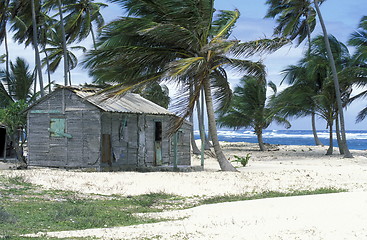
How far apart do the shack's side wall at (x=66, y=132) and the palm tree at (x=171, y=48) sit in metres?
1.46

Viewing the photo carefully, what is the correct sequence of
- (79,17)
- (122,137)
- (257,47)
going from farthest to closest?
(79,17) → (122,137) → (257,47)

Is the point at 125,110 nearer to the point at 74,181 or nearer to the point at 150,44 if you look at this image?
the point at 150,44

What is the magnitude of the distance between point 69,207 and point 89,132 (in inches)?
298

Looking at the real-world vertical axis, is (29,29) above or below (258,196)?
above

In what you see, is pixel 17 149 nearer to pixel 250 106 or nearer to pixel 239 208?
pixel 239 208

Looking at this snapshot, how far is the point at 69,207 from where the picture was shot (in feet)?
33.4

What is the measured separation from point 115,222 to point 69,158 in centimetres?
947

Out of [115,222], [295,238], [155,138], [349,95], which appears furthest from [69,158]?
[349,95]

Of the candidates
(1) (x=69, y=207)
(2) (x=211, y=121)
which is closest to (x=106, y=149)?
(2) (x=211, y=121)

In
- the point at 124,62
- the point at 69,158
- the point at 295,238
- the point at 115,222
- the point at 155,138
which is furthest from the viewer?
the point at 155,138

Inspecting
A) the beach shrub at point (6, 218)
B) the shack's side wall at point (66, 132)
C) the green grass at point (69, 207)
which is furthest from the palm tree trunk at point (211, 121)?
the beach shrub at point (6, 218)

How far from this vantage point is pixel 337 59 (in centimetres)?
2802

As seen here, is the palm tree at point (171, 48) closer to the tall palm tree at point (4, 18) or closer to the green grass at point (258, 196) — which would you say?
the green grass at point (258, 196)

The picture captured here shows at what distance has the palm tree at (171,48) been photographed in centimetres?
1582
